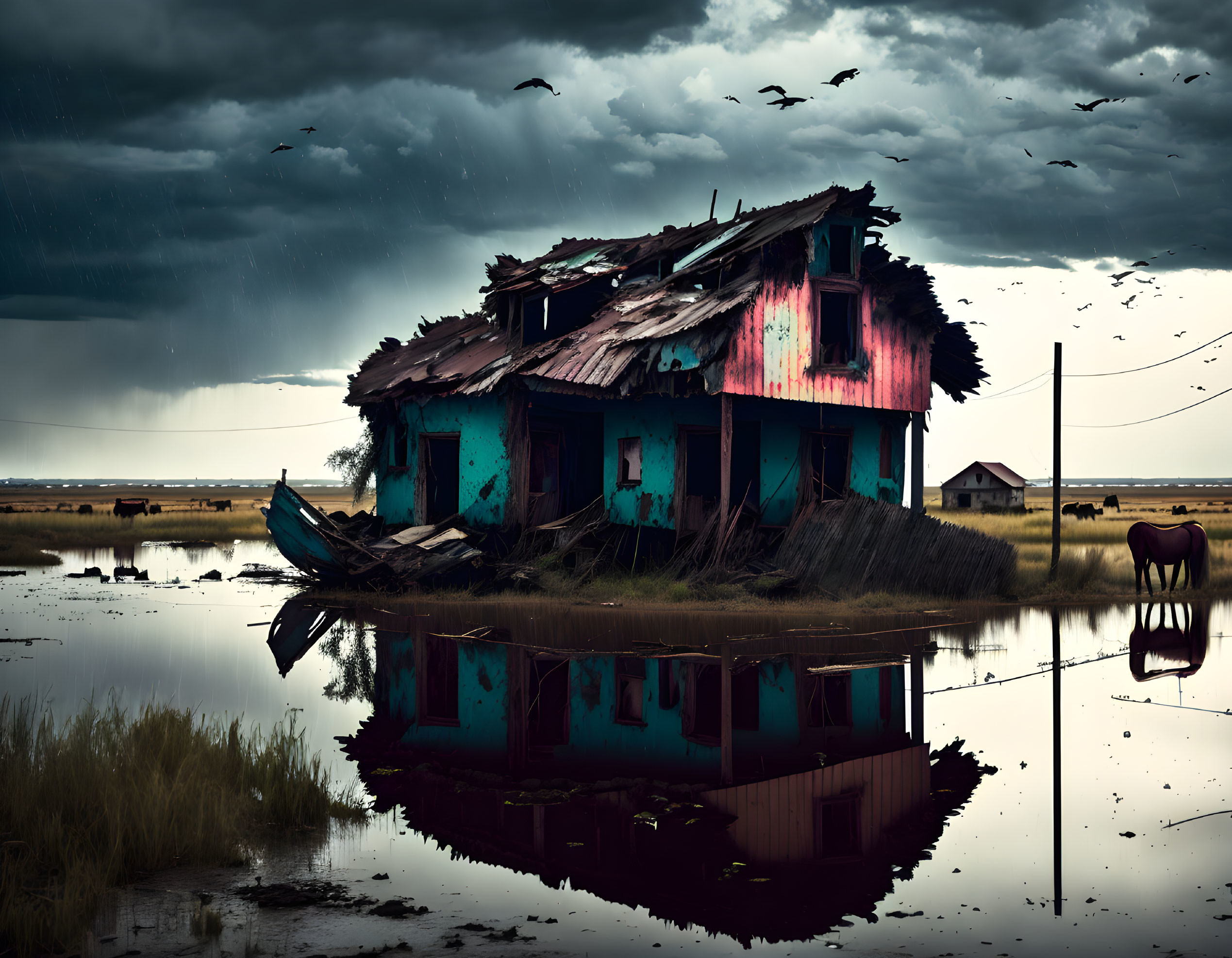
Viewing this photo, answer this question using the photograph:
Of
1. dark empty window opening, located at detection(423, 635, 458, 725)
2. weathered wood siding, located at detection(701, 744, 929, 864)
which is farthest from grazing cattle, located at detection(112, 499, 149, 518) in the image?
weathered wood siding, located at detection(701, 744, 929, 864)

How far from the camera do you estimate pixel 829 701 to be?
1024 centimetres

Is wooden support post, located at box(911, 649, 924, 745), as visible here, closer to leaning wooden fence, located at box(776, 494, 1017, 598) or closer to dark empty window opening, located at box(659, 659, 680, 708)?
dark empty window opening, located at box(659, 659, 680, 708)

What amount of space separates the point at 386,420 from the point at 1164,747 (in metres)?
22.2

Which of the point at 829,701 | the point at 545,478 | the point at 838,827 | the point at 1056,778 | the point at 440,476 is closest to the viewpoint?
the point at 838,827

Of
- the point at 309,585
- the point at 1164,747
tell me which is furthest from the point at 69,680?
the point at 309,585

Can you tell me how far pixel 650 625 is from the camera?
1636 centimetres

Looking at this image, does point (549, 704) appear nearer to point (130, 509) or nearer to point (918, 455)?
point (918, 455)

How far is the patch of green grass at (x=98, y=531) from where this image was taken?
34278mm

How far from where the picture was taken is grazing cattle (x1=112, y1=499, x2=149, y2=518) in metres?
53.3

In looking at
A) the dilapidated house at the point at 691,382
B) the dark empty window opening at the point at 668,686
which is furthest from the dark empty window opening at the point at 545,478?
the dark empty window opening at the point at 668,686

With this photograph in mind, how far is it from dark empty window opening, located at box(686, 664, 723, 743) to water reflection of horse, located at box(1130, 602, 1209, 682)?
4.76m

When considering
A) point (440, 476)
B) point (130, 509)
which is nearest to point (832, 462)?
point (440, 476)

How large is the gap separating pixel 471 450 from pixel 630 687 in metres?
14.2

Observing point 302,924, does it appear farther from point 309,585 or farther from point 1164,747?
point 309,585
